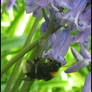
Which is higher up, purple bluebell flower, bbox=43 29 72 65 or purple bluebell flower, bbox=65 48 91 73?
purple bluebell flower, bbox=43 29 72 65

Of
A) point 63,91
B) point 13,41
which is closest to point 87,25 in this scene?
point 13,41

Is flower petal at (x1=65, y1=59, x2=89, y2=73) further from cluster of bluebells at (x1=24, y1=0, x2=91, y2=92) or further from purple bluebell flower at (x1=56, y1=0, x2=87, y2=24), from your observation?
purple bluebell flower at (x1=56, y1=0, x2=87, y2=24)

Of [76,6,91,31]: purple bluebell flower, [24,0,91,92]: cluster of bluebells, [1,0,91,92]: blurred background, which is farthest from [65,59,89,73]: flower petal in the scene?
[1,0,91,92]: blurred background

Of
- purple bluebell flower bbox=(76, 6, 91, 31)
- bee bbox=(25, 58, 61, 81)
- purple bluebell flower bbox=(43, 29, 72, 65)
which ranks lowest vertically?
bee bbox=(25, 58, 61, 81)

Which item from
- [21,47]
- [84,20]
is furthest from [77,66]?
[21,47]

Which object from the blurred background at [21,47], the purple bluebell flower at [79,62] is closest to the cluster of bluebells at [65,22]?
the purple bluebell flower at [79,62]

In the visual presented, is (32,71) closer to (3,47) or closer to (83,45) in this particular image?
(83,45)

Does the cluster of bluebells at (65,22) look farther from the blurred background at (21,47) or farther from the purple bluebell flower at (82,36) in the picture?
the blurred background at (21,47)
